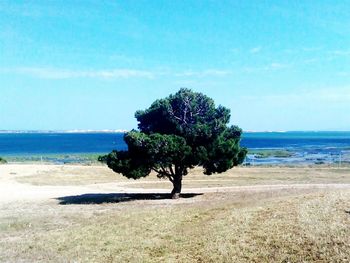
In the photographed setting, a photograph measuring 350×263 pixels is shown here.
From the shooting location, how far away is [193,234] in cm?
1761

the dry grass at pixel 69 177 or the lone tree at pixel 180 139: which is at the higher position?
the lone tree at pixel 180 139

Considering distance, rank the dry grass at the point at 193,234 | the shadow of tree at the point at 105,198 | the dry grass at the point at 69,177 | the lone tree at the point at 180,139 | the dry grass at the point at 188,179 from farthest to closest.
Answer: the dry grass at the point at 69,177, the dry grass at the point at 188,179, the shadow of tree at the point at 105,198, the lone tree at the point at 180,139, the dry grass at the point at 193,234

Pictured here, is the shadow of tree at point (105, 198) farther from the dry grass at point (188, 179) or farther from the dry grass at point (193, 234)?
the dry grass at point (188, 179)

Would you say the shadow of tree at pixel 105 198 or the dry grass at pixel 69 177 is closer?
the shadow of tree at pixel 105 198

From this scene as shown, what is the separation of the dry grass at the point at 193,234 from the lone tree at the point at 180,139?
6.05m

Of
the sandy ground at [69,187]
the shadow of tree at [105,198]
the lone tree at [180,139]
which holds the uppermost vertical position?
the lone tree at [180,139]

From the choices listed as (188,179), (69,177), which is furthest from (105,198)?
(69,177)

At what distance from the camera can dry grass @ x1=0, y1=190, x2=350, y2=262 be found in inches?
569

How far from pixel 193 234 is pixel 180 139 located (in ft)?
41.7

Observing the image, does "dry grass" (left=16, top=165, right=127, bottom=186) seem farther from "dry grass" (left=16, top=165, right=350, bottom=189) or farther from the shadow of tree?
the shadow of tree

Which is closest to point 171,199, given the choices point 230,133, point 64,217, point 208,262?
point 230,133

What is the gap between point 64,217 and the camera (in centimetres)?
2370

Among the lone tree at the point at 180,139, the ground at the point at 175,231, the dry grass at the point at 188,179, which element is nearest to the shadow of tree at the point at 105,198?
the ground at the point at 175,231

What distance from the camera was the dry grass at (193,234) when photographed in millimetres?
14461
